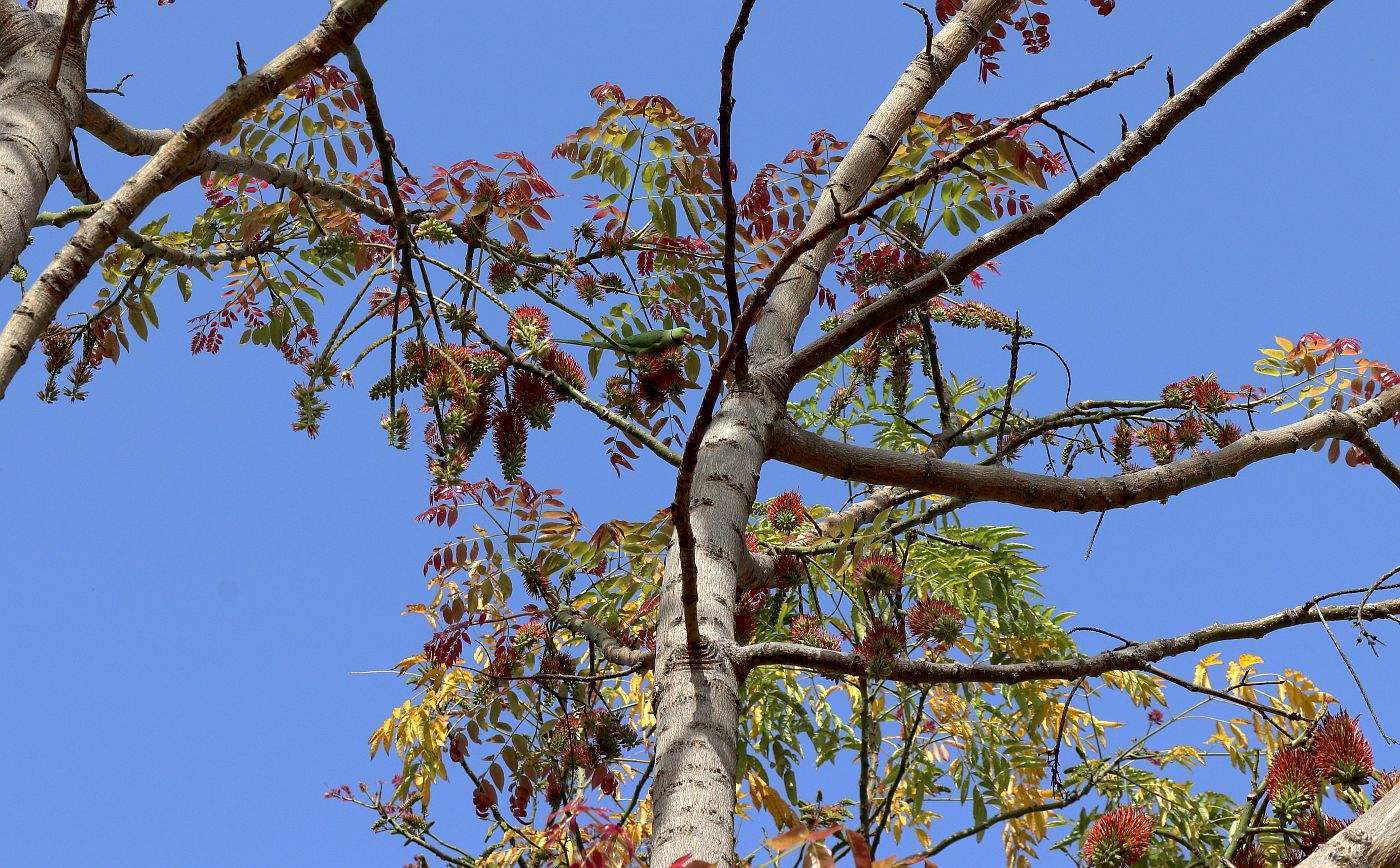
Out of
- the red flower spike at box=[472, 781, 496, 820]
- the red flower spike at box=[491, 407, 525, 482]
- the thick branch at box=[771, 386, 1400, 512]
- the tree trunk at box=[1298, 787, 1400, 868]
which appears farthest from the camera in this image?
the red flower spike at box=[472, 781, 496, 820]

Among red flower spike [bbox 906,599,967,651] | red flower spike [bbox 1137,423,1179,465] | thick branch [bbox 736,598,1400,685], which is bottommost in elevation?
thick branch [bbox 736,598,1400,685]

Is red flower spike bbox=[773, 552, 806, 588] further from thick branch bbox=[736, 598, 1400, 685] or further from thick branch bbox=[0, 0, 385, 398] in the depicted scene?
thick branch bbox=[0, 0, 385, 398]

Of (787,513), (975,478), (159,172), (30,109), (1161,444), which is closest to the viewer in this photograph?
(159,172)

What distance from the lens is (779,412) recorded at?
2746 mm

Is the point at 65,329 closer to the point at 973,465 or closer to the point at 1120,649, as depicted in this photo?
the point at 973,465

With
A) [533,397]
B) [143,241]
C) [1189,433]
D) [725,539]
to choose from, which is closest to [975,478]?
[725,539]

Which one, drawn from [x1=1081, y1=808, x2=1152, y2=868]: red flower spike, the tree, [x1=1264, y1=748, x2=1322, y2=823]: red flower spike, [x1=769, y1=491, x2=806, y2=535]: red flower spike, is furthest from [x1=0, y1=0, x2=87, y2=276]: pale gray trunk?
[x1=1264, y1=748, x2=1322, y2=823]: red flower spike

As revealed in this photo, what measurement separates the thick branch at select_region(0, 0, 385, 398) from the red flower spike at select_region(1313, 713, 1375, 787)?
2.52m

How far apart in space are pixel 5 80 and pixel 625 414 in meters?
1.65

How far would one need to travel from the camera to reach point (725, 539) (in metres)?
2.46

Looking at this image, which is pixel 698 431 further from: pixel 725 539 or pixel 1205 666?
pixel 1205 666

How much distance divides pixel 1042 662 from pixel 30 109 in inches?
98.0

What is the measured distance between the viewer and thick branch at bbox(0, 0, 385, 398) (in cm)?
188

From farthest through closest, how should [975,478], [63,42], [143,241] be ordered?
1. [143,241]
2. [975,478]
3. [63,42]
